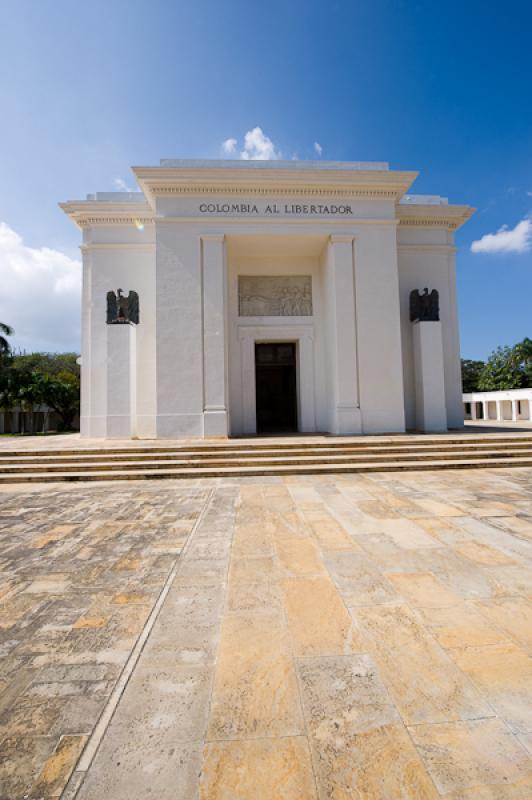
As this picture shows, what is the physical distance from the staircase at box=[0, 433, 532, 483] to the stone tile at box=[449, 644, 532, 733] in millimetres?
5135

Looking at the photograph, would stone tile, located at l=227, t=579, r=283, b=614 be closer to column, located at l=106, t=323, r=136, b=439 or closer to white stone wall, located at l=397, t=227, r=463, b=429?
column, located at l=106, t=323, r=136, b=439

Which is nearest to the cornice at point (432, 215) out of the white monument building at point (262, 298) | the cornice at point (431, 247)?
the white monument building at point (262, 298)

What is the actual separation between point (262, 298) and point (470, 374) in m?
44.4

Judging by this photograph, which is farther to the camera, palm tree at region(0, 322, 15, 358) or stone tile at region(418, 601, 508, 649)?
palm tree at region(0, 322, 15, 358)

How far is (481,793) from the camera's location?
1166mm

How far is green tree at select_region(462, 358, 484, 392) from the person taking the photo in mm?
45719

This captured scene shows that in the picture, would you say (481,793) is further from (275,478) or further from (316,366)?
(316,366)

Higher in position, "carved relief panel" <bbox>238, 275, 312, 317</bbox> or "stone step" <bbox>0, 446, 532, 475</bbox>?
"carved relief panel" <bbox>238, 275, 312, 317</bbox>

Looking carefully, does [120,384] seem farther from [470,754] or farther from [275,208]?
[470,754]

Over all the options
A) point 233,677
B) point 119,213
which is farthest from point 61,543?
point 119,213

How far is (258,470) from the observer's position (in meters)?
7.04

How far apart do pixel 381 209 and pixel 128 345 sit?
901 cm

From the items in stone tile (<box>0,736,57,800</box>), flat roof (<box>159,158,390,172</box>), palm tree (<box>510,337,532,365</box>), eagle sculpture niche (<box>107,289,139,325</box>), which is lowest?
stone tile (<box>0,736,57,800</box>)

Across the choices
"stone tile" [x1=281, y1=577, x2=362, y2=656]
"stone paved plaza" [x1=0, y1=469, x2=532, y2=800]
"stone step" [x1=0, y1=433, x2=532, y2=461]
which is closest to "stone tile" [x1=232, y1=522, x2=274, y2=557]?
"stone paved plaza" [x1=0, y1=469, x2=532, y2=800]
